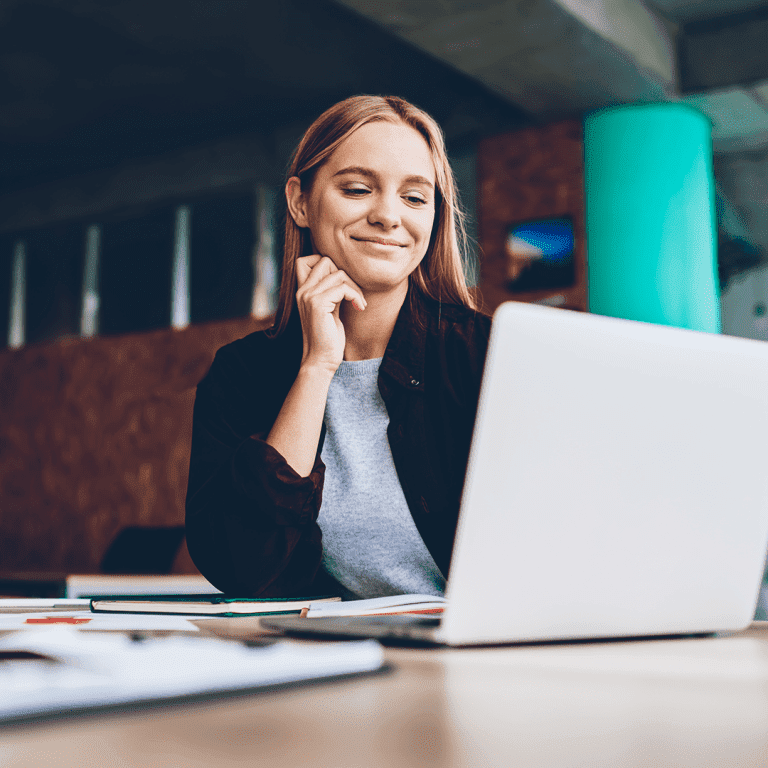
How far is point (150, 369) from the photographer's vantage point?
607 cm

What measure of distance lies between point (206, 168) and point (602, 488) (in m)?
6.46

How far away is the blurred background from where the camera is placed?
4727 millimetres

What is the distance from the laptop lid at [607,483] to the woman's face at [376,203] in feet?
2.46

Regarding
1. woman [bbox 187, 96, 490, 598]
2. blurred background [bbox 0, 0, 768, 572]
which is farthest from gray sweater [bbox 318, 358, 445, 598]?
blurred background [bbox 0, 0, 768, 572]

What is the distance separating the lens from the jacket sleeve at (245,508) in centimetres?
111

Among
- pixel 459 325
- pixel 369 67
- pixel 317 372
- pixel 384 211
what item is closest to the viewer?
pixel 317 372

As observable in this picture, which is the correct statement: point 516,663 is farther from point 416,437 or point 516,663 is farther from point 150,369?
point 150,369

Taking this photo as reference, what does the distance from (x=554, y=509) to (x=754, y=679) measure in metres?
0.16

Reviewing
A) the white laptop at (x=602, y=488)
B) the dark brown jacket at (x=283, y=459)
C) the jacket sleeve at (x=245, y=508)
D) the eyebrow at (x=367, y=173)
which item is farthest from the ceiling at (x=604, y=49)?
the white laptop at (x=602, y=488)

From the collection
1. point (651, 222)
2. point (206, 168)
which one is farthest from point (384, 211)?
point (206, 168)

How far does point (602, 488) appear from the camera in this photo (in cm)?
63

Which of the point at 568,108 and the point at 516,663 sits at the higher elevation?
the point at 568,108

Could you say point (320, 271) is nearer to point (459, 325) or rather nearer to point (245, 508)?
point (459, 325)

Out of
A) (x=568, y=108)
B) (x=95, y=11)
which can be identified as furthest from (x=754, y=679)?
(x=95, y=11)
